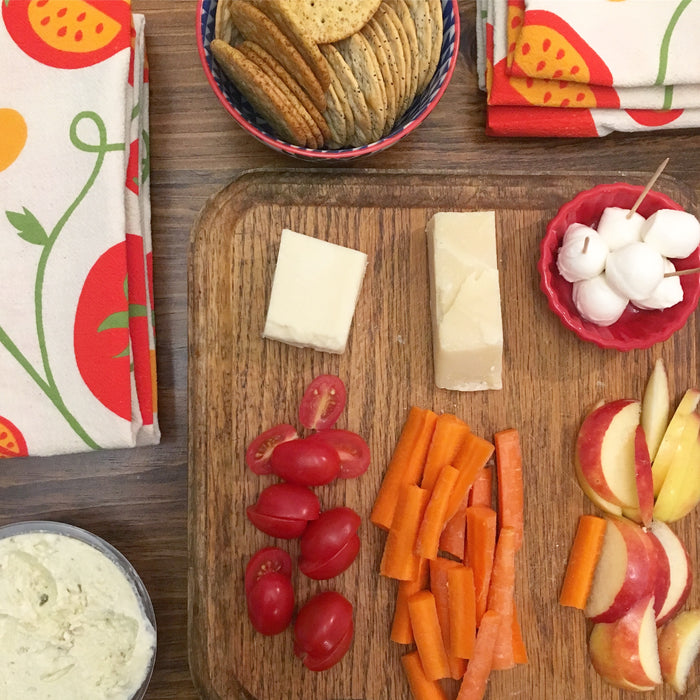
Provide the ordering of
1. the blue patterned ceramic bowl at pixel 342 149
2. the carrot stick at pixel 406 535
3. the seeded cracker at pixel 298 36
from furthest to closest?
the carrot stick at pixel 406 535 → the blue patterned ceramic bowl at pixel 342 149 → the seeded cracker at pixel 298 36

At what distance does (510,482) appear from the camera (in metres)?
1.37

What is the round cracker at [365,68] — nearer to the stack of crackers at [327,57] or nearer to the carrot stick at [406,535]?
the stack of crackers at [327,57]

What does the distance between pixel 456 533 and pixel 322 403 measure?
16.3 inches

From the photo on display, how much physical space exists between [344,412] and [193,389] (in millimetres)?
336

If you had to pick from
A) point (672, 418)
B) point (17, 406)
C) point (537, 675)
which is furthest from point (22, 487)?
point (672, 418)

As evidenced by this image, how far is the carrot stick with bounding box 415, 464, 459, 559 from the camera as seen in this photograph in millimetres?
1305

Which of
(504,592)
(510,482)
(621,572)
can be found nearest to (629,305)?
(510,482)

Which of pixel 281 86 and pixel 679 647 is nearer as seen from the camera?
pixel 281 86

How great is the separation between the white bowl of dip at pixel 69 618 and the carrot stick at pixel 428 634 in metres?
0.54

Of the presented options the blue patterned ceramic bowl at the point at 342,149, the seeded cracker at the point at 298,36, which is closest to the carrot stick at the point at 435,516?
the blue patterned ceramic bowl at the point at 342,149

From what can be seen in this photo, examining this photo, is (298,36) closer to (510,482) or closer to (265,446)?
(265,446)

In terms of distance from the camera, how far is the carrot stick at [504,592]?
1.33 m

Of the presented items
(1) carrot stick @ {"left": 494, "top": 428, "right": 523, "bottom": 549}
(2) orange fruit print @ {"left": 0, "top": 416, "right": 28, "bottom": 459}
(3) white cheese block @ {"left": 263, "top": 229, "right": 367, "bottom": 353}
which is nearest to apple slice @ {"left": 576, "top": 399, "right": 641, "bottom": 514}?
(1) carrot stick @ {"left": 494, "top": 428, "right": 523, "bottom": 549}

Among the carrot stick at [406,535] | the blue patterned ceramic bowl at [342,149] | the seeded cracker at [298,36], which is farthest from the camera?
the carrot stick at [406,535]
